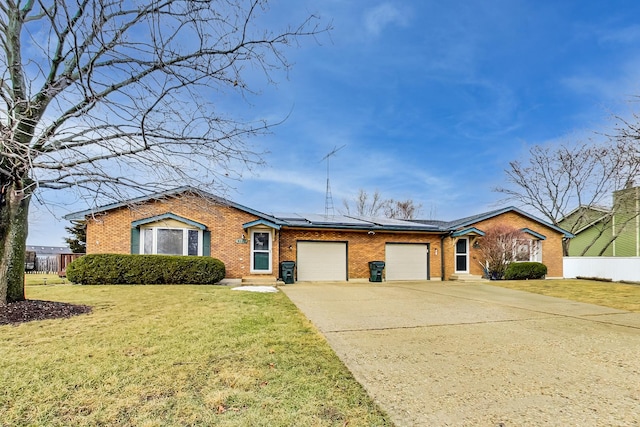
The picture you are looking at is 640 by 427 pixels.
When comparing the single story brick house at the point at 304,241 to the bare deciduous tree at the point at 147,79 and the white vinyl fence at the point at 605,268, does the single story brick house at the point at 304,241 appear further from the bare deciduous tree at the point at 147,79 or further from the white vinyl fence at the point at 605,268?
the bare deciduous tree at the point at 147,79

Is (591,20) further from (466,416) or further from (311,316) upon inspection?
(466,416)

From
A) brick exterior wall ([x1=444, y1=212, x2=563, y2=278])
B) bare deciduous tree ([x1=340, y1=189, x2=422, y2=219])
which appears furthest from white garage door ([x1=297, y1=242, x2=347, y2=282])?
bare deciduous tree ([x1=340, y1=189, x2=422, y2=219])

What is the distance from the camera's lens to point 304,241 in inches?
643

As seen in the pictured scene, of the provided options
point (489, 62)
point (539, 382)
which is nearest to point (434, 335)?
point (539, 382)

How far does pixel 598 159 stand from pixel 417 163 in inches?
495

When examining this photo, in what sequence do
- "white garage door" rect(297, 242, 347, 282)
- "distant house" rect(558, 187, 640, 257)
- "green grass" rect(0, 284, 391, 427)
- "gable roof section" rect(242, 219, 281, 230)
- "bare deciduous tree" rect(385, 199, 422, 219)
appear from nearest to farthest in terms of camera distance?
"green grass" rect(0, 284, 391, 427) < "gable roof section" rect(242, 219, 281, 230) < "white garage door" rect(297, 242, 347, 282) < "distant house" rect(558, 187, 640, 257) < "bare deciduous tree" rect(385, 199, 422, 219)

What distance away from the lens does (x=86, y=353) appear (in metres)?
4.29

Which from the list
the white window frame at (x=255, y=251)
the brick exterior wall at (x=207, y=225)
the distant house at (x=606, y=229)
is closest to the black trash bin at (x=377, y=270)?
the brick exterior wall at (x=207, y=225)

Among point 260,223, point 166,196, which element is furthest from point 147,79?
point 260,223

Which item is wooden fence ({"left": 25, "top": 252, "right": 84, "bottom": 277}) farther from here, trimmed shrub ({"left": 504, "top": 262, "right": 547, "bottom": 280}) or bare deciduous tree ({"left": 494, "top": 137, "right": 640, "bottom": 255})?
bare deciduous tree ({"left": 494, "top": 137, "right": 640, "bottom": 255})

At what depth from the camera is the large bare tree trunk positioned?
6590 millimetres

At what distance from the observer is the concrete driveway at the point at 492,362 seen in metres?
2.99

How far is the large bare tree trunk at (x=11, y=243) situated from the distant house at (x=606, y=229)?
27637 millimetres

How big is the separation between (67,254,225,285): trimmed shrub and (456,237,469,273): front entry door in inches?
474
